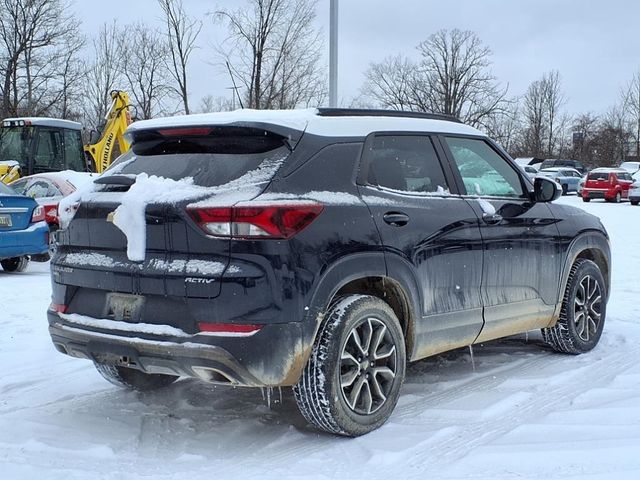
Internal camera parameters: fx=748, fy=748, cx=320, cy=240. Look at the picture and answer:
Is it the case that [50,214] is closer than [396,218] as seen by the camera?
No

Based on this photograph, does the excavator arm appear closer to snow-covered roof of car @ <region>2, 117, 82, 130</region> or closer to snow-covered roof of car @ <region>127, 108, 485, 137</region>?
snow-covered roof of car @ <region>2, 117, 82, 130</region>

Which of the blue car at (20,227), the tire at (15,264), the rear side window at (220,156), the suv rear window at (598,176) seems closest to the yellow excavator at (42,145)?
the tire at (15,264)

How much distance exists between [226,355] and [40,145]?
15.4m

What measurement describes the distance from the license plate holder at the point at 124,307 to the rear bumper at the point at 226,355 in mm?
89

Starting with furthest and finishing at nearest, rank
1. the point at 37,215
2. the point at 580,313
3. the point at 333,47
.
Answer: the point at 333,47 → the point at 37,215 → the point at 580,313

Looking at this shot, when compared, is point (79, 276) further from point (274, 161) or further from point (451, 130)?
point (451, 130)

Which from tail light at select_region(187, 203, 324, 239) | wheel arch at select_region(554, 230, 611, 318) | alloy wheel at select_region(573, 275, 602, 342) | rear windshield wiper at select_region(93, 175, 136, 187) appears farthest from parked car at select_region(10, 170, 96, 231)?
tail light at select_region(187, 203, 324, 239)

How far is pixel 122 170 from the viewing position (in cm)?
445

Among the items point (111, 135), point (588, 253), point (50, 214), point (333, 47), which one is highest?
point (333, 47)

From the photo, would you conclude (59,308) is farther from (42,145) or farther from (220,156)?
(42,145)

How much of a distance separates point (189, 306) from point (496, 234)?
7.56 ft

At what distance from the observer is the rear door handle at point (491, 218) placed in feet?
16.3

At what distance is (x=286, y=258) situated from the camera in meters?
3.66

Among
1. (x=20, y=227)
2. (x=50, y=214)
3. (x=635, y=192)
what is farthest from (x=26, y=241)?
(x=635, y=192)
